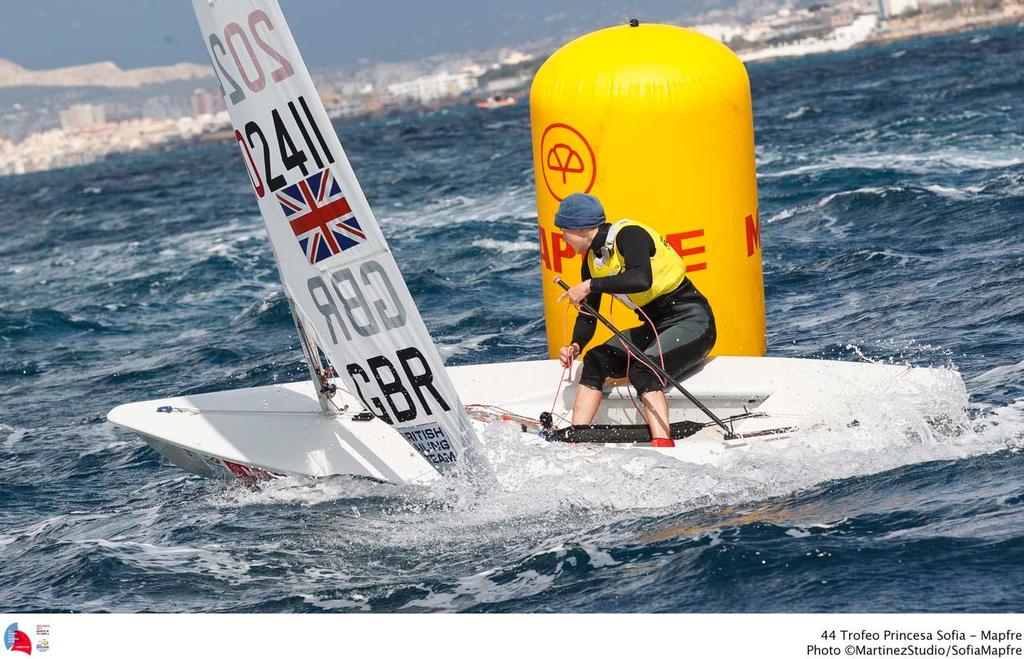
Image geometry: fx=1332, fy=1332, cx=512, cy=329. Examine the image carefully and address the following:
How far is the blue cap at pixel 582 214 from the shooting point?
6.09 m

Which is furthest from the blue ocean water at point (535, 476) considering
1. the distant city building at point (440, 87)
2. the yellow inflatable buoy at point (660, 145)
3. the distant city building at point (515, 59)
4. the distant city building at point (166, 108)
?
the distant city building at point (166, 108)

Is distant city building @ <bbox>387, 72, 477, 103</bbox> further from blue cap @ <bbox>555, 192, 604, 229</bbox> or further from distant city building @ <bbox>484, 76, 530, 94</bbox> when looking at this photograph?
blue cap @ <bbox>555, 192, 604, 229</bbox>

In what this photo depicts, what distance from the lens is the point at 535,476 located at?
19.6 feet

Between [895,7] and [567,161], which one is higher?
[567,161]

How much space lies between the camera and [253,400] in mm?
7176

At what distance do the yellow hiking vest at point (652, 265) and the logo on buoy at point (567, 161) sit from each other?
556 millimetres

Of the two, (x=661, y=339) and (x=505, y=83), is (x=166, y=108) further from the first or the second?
(x=661, y=339)

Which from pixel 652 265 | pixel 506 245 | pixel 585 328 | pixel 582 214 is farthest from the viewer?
pixel 506 245

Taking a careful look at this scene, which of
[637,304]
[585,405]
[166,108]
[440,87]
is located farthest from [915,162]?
[166,108]

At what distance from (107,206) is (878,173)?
25.1 m

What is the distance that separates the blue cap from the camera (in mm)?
6094

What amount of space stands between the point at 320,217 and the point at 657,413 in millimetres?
1783
